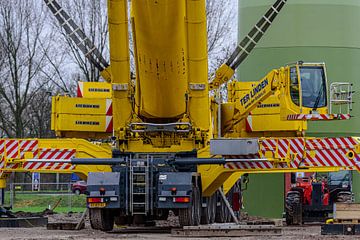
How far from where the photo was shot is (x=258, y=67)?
38.0 metres

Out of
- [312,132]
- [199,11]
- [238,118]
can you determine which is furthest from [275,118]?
[312,132]

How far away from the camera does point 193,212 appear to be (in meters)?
21.5

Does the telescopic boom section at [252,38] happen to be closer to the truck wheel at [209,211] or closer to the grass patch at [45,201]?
the truck wheel at [209,211]

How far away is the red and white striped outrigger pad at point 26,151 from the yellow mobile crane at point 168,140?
0.10ft

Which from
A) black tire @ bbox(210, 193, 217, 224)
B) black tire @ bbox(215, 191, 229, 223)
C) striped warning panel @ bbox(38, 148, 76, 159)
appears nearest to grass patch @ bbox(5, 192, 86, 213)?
black tire @ bbox(215, 191, 229, 223)

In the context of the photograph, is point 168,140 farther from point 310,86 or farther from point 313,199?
point 313,199

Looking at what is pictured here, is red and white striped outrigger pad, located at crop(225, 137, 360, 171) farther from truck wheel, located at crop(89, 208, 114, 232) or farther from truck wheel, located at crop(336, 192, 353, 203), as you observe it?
truck wheel, located at crop(336, 192, 353, 203)

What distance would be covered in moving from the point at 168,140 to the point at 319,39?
52.2 ft

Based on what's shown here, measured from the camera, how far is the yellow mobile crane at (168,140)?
2038 cm

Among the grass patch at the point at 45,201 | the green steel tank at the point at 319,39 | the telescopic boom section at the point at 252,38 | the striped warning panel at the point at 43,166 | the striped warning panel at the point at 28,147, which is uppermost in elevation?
the green steel tank at the point at 319,39

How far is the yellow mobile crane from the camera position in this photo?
20.4 metres

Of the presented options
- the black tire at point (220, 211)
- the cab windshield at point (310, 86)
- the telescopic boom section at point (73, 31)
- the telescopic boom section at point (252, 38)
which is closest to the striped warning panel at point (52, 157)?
the telescopic boom section at point (73, 31)

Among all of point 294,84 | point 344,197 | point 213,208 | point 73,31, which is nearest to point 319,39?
point 344,197

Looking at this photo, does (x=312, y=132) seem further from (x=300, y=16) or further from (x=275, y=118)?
(x=275, y=118)
